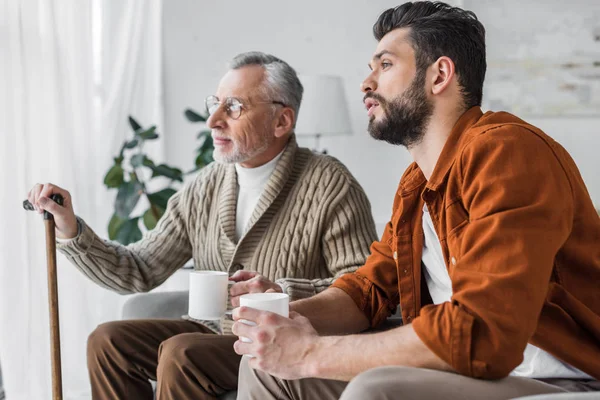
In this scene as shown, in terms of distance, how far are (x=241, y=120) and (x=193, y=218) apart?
0.34 m

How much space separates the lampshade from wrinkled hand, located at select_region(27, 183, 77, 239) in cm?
176

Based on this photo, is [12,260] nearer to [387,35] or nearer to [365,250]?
[365,250]

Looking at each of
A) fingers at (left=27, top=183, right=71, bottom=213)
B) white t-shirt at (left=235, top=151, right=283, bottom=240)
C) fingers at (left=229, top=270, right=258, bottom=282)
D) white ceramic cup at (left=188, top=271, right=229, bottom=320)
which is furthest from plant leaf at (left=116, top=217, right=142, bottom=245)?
white ceramic cup at (left=188, top=271, right=229, bottom=320)

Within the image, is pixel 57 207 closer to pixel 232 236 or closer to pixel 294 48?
pixel 232 236

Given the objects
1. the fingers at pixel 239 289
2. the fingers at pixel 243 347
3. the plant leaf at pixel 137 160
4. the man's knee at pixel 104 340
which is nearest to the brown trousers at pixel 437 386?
the fingers at pixel 243 347

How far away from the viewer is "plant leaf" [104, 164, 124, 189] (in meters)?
3.01

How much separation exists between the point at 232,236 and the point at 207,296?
0.54 m

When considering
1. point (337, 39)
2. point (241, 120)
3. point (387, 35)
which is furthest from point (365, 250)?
point (337, 39)

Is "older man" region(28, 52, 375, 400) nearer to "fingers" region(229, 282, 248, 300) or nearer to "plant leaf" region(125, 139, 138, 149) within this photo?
"fingers" region(229, 282, 248, 300)

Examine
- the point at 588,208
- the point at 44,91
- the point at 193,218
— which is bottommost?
the point at 193,218

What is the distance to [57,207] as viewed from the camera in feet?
6.34

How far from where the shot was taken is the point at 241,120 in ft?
7.45

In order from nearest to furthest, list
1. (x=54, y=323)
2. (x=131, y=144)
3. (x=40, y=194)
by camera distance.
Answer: (x=54, y=323)
(x=40, y=194)
(x=131, y=144)

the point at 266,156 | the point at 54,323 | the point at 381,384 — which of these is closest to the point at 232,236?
the point at 266,156
